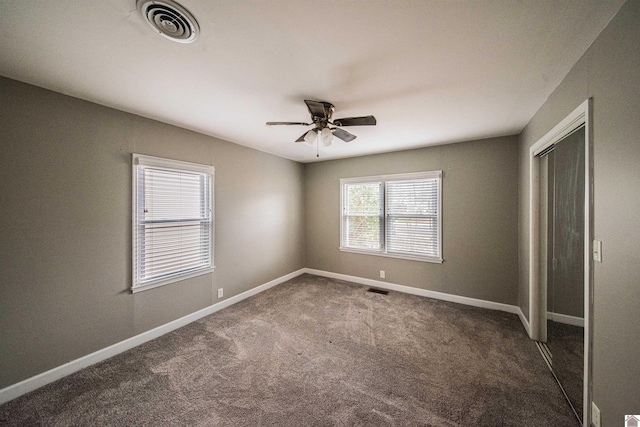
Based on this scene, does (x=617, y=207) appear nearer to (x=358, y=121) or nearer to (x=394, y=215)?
(x=358, y=121)

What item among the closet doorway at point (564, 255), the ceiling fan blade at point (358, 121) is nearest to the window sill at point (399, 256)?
the closet doorway at point (564, 255)

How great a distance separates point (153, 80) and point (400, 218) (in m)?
3.79

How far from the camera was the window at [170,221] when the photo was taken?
8.49 feet

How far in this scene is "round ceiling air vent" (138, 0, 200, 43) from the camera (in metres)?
1.18

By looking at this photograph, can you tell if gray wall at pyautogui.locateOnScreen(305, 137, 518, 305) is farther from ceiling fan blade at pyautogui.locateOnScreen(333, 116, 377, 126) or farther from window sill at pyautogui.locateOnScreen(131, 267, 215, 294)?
window sill at pyautogui.locateOnScreen(131, 267, 215, 294)

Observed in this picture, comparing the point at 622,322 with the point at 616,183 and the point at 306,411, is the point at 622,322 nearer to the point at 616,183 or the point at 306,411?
the point at 616,183

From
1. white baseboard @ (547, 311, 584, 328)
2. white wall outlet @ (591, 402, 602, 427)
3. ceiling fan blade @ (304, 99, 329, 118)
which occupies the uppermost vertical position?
ceiling fan blade @ (304, 99, 329, 118)

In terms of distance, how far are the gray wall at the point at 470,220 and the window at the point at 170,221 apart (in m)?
2.85

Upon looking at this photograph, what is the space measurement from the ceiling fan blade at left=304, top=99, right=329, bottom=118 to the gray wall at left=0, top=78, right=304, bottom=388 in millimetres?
1905

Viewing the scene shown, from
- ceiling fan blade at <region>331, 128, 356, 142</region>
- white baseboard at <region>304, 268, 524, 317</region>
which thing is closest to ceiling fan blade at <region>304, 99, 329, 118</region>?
ceiling fan blade at <region>331, 128, 356, 142</region>

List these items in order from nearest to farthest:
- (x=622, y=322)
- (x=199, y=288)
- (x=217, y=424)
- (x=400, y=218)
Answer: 1. (x=622, y=322)
2. (x=217, y=424)
3. (x=199, y=288)
4. (x=400, y=218)

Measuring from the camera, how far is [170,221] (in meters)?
2.85

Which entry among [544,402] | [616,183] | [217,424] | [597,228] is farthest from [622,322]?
[217,424]

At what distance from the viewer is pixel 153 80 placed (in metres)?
1.90
